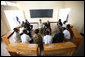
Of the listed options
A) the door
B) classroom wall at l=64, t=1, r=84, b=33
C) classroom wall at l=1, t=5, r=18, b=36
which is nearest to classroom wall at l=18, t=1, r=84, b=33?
classroom wall at l=64, t=1, r=84, b=33

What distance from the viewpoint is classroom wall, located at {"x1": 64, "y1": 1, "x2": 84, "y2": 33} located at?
2.67 meters

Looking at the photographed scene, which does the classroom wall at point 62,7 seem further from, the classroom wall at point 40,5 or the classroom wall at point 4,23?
the classroom wall at point 4,23

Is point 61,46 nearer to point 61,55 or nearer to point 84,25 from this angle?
point 61,55

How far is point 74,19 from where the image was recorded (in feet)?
10.0

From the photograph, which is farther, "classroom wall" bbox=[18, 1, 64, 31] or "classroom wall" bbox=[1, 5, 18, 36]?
"classroom wall" bbox=[18, 1, 64, 31]

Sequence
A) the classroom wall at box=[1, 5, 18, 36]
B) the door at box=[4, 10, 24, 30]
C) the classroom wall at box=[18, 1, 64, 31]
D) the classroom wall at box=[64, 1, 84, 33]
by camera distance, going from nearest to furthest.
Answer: the classroom wall at box=[64, 1, 84, 33] < the classroom wall at box=[1, 5, 18, 36] < the door at box=[4, 10, 24, 30] < the classroom wall at box=[18, 1, 64, 31]

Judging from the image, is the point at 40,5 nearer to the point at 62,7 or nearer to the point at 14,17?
the point at 62,7

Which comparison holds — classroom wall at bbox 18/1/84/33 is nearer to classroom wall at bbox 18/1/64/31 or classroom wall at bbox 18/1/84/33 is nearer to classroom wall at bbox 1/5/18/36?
classroom wall at bbox 18/1/64/31

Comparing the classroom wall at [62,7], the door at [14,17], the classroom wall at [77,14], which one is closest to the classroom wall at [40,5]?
the classroom wall at [62,7]

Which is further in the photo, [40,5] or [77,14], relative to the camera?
[40,5]

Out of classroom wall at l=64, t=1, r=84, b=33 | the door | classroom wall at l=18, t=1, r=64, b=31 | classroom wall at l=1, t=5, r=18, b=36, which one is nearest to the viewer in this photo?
classroom wall at l=64, t=1, r=84, b=33

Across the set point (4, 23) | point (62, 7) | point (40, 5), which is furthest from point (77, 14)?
point (4, 23)

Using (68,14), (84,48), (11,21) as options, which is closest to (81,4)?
(68,14)

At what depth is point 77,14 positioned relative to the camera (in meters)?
2.86
